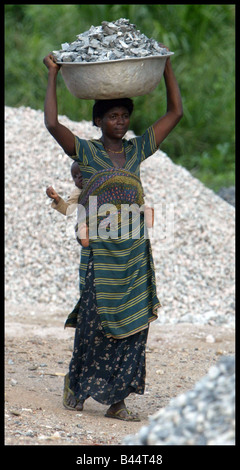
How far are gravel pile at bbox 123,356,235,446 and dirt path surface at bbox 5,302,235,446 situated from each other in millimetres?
785

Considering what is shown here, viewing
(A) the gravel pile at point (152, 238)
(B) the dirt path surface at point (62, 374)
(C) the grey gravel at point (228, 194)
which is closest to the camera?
(B) the dirt path surface at point (62, 374)

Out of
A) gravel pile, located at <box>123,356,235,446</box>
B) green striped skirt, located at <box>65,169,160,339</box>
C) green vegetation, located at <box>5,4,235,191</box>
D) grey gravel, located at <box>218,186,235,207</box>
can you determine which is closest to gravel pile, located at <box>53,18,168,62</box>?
green striped skirt, located at <box>65,169,160,339</box>

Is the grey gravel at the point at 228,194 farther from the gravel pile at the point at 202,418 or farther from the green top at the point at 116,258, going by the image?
the gravel pile at the point at 202,418

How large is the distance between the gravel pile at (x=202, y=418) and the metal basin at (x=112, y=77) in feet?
4.76

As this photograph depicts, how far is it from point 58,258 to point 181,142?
168 inches

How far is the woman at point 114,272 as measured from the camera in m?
3.42

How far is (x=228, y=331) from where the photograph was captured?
18.6 feet

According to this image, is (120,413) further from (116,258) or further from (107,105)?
(107,105)

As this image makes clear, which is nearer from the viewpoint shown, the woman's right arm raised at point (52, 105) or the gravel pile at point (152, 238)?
the woman's right arm raised at point (52, 105)

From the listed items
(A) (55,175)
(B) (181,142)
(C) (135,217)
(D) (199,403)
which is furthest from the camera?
(B) (181,142)

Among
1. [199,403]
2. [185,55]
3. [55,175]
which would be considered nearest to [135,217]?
[199,403]

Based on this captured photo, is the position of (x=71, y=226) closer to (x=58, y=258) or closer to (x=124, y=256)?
(x=58, y=258)

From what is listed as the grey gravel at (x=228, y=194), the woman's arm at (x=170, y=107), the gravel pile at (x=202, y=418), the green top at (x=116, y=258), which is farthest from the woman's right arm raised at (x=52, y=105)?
the grey gravel at (x=228, y=194)

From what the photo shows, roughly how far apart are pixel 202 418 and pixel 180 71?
8664 mm
